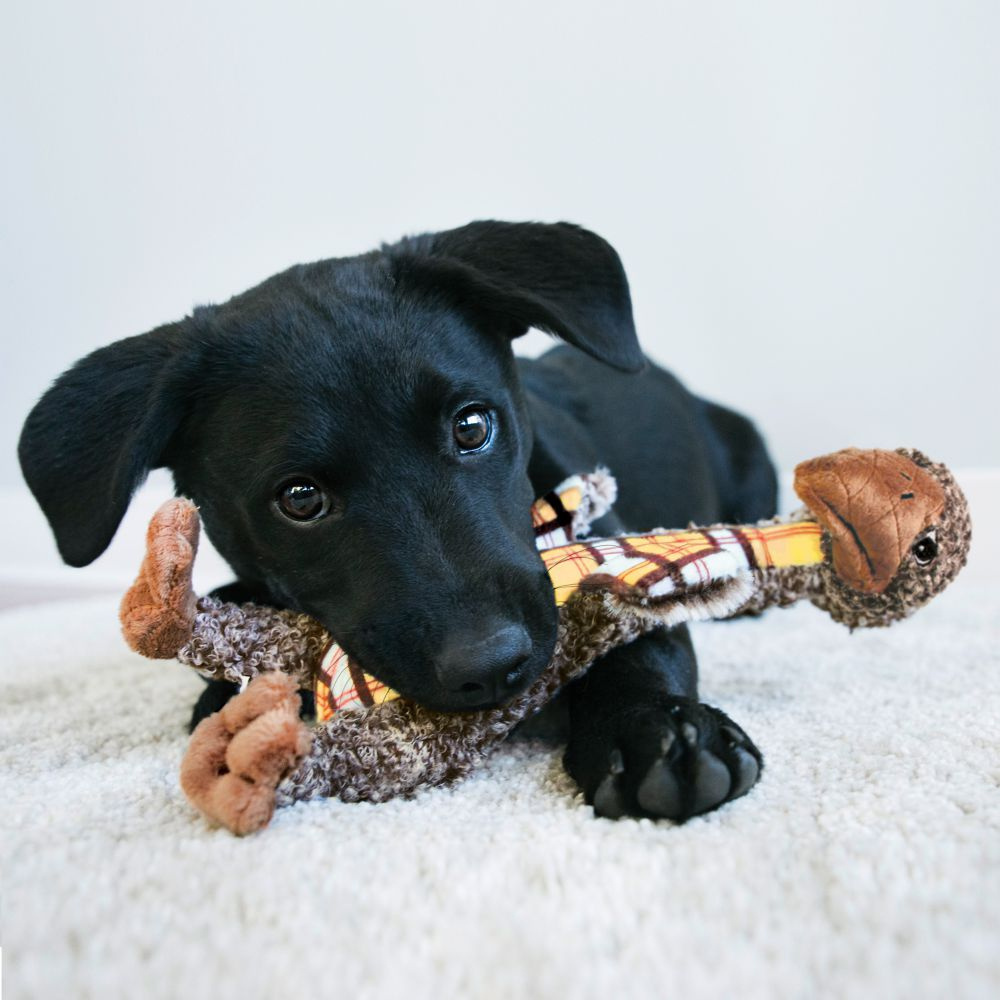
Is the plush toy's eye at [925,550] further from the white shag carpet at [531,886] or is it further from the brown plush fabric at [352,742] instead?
the brown plush fabric at [352,742]

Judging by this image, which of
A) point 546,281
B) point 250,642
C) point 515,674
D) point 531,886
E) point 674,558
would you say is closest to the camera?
point 531,886

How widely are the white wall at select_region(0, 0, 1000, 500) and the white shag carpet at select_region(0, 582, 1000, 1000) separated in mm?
1713

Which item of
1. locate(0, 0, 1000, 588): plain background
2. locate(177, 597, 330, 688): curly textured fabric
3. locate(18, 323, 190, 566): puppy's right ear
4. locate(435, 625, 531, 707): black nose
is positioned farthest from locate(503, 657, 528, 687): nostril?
locate(0, 0, 1000, 588): plain background

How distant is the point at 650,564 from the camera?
108 cm

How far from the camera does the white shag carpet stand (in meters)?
0.64

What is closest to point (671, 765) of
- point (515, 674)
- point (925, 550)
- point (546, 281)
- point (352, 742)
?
point (515, 674)

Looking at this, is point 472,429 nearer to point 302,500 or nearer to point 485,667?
point 302,500

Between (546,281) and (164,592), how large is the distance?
2.26 feet

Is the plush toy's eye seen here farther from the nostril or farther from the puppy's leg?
the nostril

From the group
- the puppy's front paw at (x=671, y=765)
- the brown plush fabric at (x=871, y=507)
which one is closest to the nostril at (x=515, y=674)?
the puppy's front paw at (x=671, y=765)

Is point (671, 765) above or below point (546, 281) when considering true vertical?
below

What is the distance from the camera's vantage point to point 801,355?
2775 mm

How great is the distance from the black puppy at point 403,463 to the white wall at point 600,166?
147 centimetres

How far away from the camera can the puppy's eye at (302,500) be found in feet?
4.00
